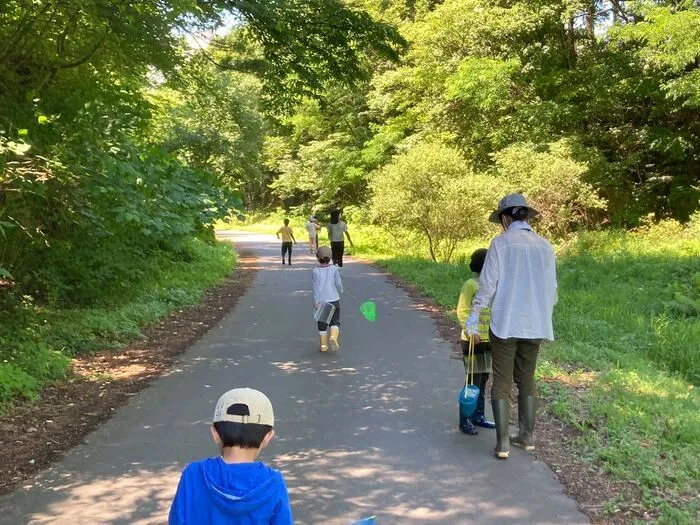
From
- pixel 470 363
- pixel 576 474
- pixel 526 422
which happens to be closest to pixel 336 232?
pixel 470 363

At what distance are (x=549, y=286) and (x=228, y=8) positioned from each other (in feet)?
18.6

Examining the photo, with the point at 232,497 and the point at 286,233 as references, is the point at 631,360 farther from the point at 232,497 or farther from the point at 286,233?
the point at 286,233

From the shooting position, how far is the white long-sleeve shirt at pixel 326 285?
8547 mm

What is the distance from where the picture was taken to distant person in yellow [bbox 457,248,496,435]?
5355 mm

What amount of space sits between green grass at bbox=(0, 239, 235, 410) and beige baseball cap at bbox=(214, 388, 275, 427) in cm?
478

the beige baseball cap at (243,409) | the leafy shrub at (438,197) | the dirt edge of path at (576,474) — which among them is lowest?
the dirt edge of path at (576,474)

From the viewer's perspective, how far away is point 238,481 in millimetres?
2092

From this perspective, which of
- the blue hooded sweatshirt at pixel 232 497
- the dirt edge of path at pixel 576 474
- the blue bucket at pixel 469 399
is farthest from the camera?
the blue bucket at pixel 469 399

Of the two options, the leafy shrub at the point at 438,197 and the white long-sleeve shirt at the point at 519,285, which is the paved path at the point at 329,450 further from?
the leafy shrub at the point at 438,197

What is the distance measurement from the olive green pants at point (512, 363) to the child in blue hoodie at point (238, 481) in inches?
116

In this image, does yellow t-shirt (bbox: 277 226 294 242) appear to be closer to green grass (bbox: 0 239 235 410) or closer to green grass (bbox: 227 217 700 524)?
green grass (bbox: 227 217 700 524)

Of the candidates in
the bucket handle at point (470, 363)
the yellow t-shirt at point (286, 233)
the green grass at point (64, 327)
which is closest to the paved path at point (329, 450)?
the bucket handle at point (470, 363)

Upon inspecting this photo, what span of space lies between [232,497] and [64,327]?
777 cm

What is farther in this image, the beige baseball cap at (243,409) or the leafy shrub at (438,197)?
the leafy shrub at (438,197)
